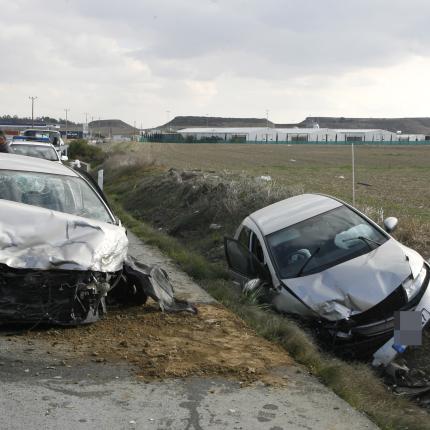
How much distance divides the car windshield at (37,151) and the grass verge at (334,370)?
40.5 ft

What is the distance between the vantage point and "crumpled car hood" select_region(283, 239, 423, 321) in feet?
20.3

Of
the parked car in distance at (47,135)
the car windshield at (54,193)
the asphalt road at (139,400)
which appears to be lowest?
the asphalt road at (139,400)

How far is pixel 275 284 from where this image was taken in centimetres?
694

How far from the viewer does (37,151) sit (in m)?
19.5

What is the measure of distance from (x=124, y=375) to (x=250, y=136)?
14952cm

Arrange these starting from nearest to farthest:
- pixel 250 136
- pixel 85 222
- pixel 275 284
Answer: pixel 85 222
pixel 275 284
pixel 250 136

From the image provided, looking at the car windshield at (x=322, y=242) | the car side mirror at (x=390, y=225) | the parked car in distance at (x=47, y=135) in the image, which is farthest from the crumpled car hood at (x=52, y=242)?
the parked car in distance at (x=47, y=135)

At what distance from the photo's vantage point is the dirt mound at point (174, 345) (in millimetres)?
4988

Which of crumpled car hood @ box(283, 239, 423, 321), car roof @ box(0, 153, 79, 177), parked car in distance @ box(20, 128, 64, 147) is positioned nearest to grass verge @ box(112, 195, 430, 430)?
crumpled car hood @ box(283, 239, 423, 321)

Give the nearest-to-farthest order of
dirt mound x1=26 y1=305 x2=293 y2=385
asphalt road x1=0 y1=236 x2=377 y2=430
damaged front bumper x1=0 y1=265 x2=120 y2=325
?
asphalt road x1=0 y1=236 x2=377 y2=430 < dirt mound x1=26 y1=305 x2=293 y2=385 < damaged front bumper x1=0 y1=265 x2=120 y2=325

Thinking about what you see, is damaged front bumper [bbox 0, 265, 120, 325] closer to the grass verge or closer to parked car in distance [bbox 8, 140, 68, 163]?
the grass verge

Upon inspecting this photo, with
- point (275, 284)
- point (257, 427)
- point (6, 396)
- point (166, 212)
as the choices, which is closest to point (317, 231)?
point (275, 284)

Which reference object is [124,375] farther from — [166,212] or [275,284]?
[166,212]

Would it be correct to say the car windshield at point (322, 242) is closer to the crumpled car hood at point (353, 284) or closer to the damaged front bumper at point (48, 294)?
the crumpled car hood at point (353, 284)
